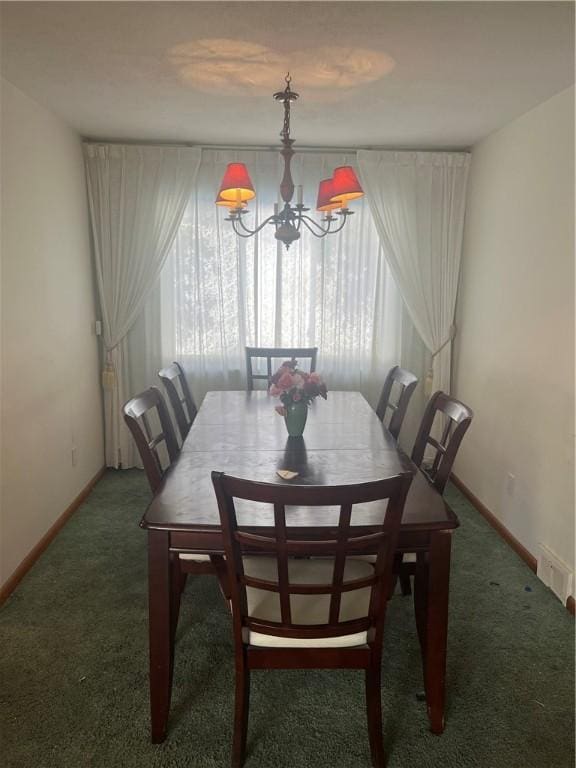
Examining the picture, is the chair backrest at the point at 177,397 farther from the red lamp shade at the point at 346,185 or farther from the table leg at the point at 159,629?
the red lamp shade at the point at 346,185

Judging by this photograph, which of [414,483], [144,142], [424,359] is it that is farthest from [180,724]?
[144,142]

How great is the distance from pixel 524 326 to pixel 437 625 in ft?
6.13

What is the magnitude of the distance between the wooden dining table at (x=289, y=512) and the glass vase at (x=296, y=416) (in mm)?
57

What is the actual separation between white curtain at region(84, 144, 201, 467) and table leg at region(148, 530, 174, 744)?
2.49 metres

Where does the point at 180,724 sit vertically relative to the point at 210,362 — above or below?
below

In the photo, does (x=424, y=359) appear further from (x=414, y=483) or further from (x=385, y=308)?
(x=414, y=483)

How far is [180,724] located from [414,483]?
1.14 metres

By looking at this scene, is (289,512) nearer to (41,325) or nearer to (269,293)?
(41,325)

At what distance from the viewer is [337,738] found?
5.60 feet

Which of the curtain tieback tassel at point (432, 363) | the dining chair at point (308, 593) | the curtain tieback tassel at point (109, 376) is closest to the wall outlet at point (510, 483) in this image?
the curtain tieback tassel at point (432, 363)

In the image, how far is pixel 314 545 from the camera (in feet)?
4.49

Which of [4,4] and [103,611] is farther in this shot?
[103,611]

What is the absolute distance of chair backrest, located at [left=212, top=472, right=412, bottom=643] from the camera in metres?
1.29

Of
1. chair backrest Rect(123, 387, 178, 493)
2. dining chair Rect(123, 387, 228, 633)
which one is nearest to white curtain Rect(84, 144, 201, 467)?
chair backrest Rect(123, 387, 178, 493)
